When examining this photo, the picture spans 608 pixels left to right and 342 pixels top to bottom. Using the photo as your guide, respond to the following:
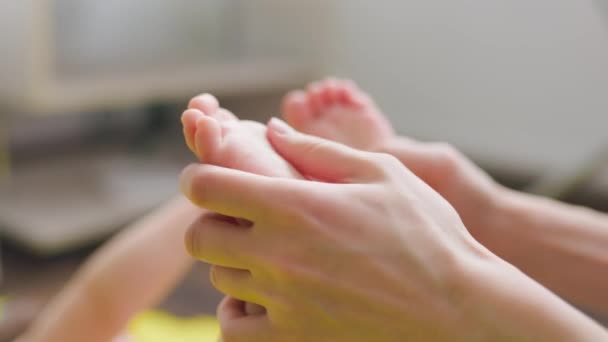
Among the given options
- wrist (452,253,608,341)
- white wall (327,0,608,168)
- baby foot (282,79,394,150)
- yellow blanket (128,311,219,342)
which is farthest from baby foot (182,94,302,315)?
white wall (327,0,608,168)

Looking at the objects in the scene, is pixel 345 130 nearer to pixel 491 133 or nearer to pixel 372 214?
pixel 372 214

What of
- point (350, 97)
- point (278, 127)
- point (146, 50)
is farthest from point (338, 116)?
point (146, 50)

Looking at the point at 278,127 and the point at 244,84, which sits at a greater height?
the point at 278,127

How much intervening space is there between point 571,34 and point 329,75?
61cm

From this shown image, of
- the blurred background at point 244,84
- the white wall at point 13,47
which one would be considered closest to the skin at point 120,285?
the blurred background at point 244,84

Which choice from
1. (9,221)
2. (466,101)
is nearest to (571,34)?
(466,101)

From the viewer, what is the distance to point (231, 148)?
491 millimetres

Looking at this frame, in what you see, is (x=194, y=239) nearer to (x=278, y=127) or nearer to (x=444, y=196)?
(x=278, y=127)

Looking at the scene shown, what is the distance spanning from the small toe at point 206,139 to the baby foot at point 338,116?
0.93ft

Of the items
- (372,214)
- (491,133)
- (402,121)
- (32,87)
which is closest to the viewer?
(372,214)

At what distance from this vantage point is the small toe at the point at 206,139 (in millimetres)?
489

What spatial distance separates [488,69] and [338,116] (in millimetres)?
1046

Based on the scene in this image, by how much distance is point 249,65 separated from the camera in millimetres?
1869

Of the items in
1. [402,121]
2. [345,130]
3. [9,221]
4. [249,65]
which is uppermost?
[345,130]
